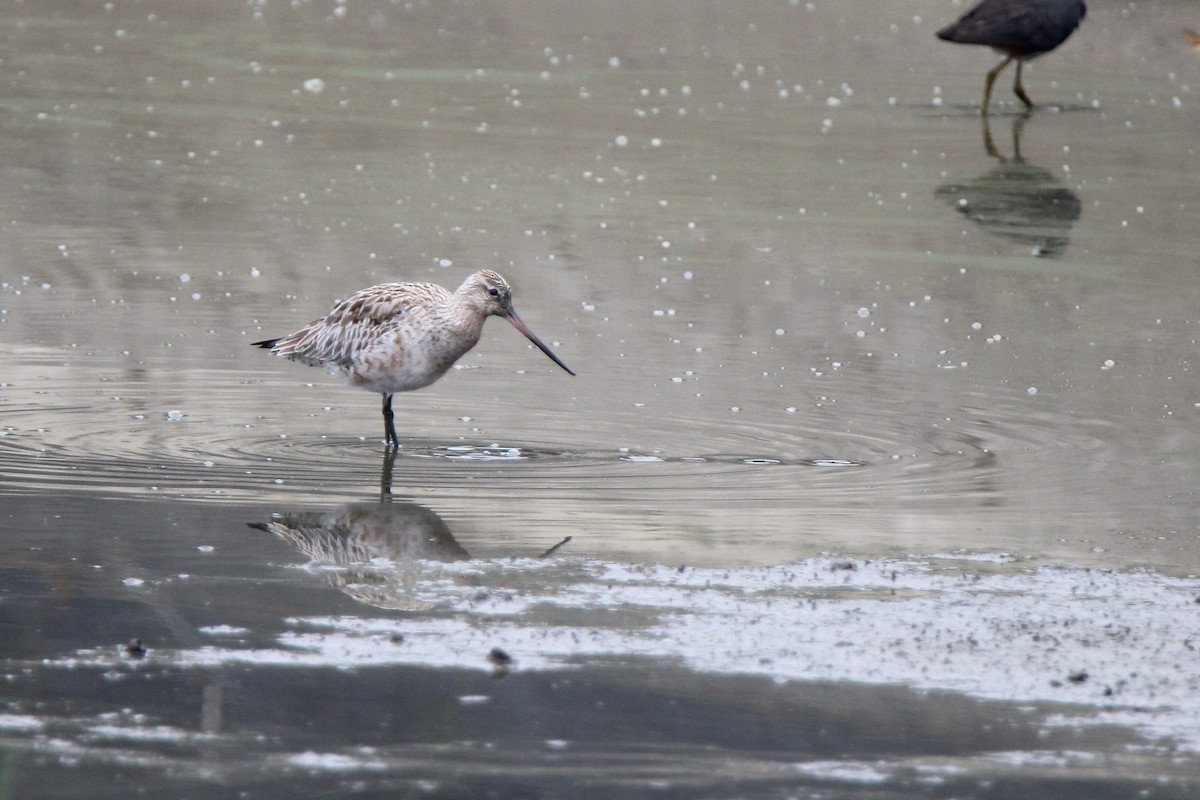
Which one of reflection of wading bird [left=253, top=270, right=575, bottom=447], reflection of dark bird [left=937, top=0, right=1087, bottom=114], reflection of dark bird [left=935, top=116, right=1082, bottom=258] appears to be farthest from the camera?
reflection of dark bird [left=937, top=0, right=1087, bottom=114]

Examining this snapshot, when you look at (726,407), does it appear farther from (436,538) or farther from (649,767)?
(649,767)

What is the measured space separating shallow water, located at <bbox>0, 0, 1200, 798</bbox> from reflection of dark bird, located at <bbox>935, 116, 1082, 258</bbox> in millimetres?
61

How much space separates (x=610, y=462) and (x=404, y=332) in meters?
1.22

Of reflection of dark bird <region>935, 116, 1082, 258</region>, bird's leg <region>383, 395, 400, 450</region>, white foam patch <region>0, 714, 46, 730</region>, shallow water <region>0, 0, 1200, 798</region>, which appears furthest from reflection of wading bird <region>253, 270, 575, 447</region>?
reflection of dark bird <region>935, 116, 1082, 258</region>

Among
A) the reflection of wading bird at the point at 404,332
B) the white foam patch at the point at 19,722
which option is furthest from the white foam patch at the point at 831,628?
the reflection of wading bird at the point at 404,332

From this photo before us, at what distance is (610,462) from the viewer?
8.30m

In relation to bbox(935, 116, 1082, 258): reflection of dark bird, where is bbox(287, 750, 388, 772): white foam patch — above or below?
below

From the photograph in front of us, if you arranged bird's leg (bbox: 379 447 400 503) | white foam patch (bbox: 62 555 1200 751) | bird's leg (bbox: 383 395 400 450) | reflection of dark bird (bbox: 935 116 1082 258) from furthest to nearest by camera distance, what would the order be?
reflection of dark bird (bbox: 935 116 1082 258) < bird's leg (bbox: 383 395 400 450) < bird's leg (bbox: 379 447 400 503) < white foam patch (bbox: 62 555 1200 751)

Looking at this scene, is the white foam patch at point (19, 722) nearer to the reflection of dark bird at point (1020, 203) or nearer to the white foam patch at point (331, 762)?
the white foam patch at point (331, 762)

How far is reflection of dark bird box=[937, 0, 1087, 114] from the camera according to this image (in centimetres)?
2111

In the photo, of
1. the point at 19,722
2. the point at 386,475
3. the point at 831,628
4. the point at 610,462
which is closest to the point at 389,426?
the point at 386,475

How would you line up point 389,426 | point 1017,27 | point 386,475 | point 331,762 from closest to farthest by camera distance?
1. point 331,762
2. point 386,475
3. point 389,426
4. point 1017,27

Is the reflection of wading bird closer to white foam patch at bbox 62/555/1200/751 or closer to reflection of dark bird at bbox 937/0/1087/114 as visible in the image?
white foam patch at bbox 62/555/1200/751

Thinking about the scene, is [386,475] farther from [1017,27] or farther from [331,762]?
[1017,27]
